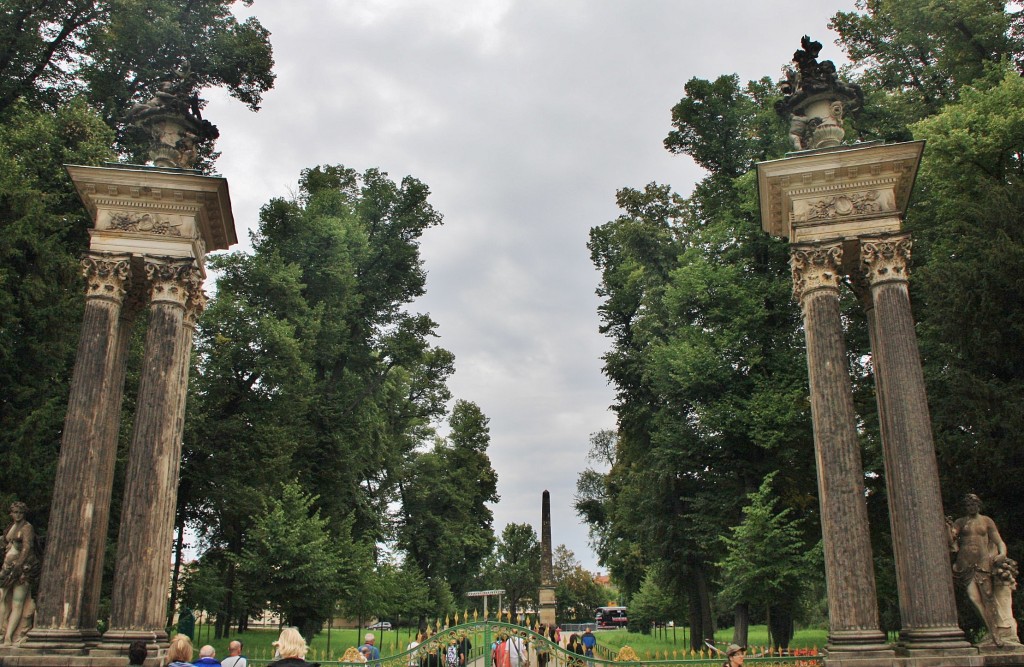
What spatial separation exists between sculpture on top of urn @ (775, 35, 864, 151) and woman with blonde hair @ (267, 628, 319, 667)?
10.4 m

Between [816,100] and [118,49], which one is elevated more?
[118,49]

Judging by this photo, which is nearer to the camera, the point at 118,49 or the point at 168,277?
the point at 168,277

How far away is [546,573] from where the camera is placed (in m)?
34.6

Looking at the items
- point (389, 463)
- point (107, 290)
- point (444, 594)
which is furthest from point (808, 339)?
point (444, 594)

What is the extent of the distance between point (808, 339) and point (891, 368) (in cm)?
121

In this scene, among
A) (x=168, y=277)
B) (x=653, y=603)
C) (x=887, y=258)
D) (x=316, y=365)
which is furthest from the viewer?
(x=653, y=603)

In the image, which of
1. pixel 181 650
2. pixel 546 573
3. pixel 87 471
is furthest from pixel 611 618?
pixel 181 650

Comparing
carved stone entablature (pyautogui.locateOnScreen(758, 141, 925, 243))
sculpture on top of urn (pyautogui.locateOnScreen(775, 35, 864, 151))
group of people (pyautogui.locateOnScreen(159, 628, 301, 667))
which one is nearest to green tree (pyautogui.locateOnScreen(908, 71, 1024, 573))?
carved stone entablature (pyautogui.locateOnScreen(758, 141, 925, 243))

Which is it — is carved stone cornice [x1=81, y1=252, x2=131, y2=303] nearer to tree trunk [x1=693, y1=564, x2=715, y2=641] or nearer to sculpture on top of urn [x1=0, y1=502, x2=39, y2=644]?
sculpture on top of urn [x1=0, y1=502, x2=39, y2=644]

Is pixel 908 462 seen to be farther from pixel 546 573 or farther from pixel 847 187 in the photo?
pixel 546 573

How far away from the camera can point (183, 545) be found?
2258cm

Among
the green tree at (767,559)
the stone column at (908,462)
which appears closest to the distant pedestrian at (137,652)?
the stone column at (908,462)

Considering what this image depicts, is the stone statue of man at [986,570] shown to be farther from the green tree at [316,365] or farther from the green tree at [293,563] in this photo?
the green tree at [316,365]

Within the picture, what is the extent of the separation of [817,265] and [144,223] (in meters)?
10.5
